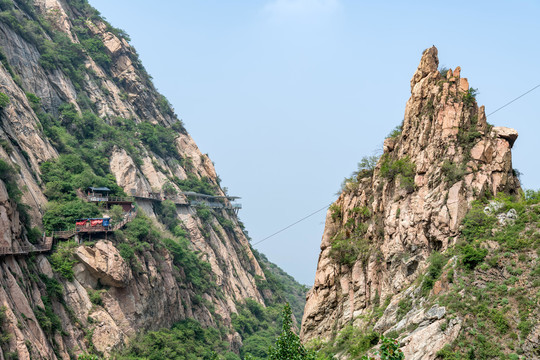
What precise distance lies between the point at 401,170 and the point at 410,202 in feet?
8.79

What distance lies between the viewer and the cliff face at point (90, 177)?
41.6 meters

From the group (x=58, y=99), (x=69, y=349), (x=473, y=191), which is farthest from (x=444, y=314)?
(x=58, y=99)

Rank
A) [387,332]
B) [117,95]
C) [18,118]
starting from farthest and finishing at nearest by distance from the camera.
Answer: [117,95]
[18,118]
[387,332]

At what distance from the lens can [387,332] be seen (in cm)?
2689

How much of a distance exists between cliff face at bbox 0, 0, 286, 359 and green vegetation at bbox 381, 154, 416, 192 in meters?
26.0

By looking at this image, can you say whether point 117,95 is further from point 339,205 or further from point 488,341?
point 488,341

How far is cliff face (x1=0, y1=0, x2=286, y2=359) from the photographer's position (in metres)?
41.6

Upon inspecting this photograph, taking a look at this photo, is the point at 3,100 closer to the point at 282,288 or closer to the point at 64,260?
the point at 64,260

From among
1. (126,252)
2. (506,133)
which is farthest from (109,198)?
(506,133)

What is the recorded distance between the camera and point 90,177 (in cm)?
6050

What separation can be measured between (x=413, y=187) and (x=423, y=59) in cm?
941

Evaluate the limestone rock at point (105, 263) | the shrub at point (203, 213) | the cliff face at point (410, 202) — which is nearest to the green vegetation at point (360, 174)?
the cliff face at point (410, 202)

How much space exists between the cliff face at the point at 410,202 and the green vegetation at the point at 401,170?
2.4 inches

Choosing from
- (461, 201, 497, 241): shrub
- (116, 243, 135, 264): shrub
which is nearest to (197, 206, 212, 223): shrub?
(116, 243, 135, 264): shrub
